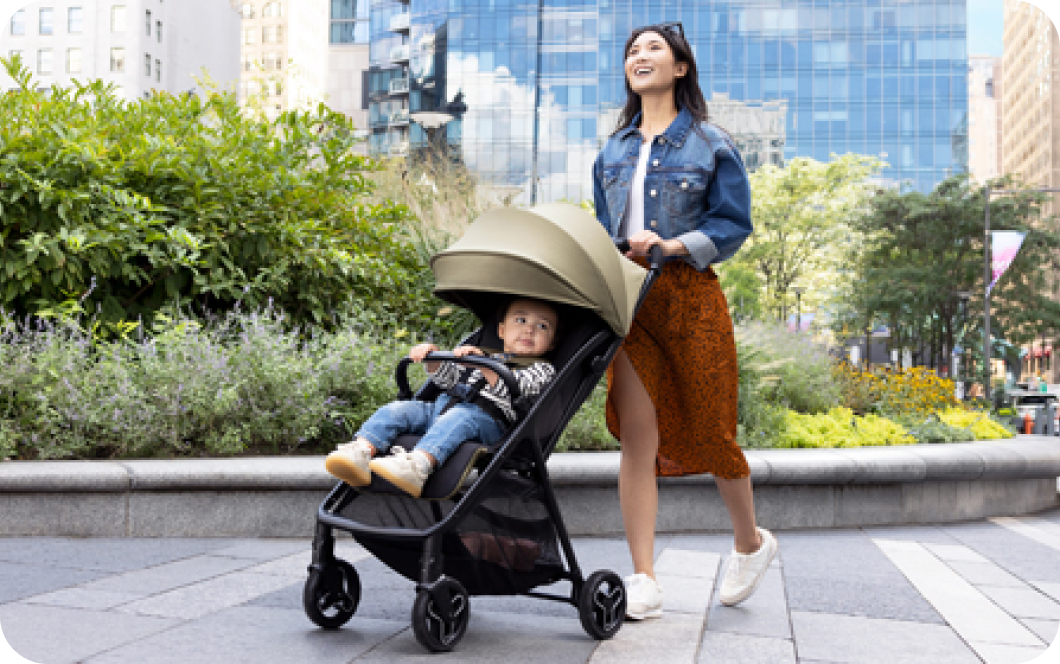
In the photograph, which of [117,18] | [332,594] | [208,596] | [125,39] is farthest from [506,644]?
[117,18]

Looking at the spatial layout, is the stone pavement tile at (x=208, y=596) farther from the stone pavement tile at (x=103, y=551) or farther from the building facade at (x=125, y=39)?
the building facade at (x=125, y=39)

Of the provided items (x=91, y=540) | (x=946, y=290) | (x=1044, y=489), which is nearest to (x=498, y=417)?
(x=91, y=540)

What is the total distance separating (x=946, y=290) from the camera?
34.1 m

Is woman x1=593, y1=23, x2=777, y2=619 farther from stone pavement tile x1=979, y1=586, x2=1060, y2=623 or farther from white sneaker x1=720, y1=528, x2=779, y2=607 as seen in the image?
stone pavement tile x1=979, y1=586, x2=1060, y2=623

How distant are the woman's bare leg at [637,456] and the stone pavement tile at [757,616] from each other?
332mm

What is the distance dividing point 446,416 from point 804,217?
38805 millimetres

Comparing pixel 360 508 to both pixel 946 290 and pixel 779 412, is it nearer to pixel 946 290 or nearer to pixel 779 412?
pixel 779 412

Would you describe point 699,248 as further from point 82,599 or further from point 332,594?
point 82,599

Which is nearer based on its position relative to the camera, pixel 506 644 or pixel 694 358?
pixel 506 644

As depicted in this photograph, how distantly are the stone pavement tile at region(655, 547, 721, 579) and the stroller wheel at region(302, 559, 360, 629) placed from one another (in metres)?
1.73

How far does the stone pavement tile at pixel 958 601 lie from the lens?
141 inches

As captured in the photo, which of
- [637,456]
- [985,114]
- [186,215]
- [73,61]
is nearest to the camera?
[637,456]

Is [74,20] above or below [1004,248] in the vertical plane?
above

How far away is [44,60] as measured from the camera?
83125mm
